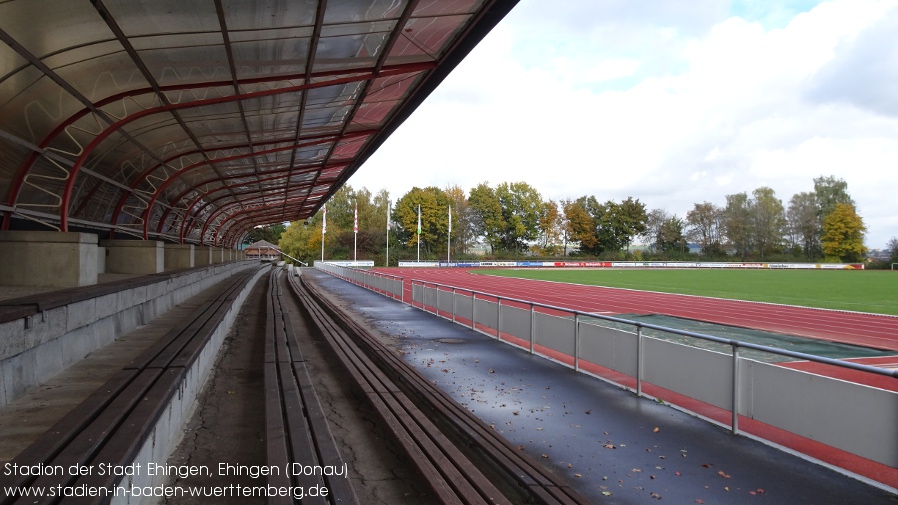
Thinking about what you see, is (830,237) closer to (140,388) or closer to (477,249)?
(477,249)

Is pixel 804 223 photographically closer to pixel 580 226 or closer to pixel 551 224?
pixel 580 226

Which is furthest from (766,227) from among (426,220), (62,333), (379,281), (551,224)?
(62,333)

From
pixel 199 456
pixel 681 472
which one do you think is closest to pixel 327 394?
pixel 199 456

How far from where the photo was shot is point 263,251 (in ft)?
354

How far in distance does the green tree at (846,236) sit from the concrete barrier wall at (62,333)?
359 feet

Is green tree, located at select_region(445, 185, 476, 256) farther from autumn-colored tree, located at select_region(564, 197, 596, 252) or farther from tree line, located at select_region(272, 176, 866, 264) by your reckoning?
autumn-colored tree, located at select_region(564, 197, 596, 252)

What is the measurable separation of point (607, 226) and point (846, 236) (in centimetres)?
3917

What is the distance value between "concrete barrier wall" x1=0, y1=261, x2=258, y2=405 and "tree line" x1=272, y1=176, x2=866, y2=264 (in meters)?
83.2

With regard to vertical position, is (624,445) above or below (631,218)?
below

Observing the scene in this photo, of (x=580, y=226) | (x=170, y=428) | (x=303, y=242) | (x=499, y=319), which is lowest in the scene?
(x=170, y=428)

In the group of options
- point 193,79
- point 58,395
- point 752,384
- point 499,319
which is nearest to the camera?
point 752,384

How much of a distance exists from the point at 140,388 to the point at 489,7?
22.5 feet

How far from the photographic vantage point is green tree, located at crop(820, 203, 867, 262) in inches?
3738

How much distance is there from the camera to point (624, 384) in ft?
27.6
